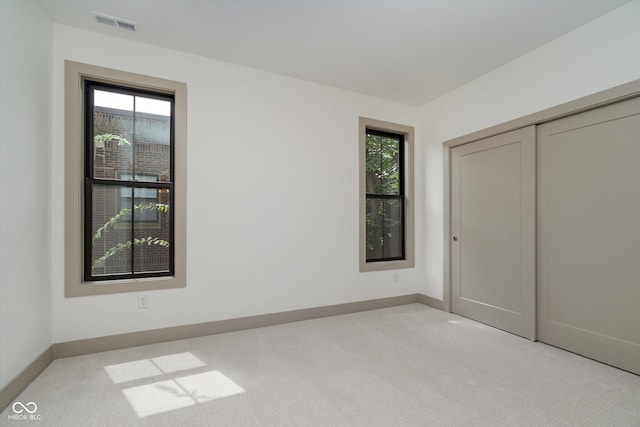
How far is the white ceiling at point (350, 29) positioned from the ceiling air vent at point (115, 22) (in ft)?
0.17

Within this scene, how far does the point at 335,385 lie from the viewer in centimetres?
209

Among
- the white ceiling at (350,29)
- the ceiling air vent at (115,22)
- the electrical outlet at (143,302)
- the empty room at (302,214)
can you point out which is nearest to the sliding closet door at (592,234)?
the empty room at (302,214)

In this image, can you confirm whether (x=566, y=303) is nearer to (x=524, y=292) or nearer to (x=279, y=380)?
(x=524, y=292)

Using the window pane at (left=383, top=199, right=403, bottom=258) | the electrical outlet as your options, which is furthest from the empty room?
the window pane at (left=383, top=199, right=403, bottom=258)

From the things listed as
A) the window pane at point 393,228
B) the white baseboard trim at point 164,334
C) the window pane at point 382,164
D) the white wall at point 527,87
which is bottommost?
the white baseboard trim at point 164,334

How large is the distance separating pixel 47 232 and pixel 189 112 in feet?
5.12

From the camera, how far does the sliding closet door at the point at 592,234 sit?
2.31 meters

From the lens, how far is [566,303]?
2.71m

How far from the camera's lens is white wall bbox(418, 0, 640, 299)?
2338 millimetres

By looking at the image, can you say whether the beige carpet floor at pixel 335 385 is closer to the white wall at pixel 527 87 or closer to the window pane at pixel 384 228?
the window pane at pixel 384 228

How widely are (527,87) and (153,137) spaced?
3.71 m

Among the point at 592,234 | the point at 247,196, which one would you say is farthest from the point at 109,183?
the point at 592,234

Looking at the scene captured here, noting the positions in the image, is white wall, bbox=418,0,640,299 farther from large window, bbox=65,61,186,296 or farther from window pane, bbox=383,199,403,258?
large window, bbox=65,61,186,296

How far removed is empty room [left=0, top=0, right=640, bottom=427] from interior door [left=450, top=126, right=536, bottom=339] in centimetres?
2
